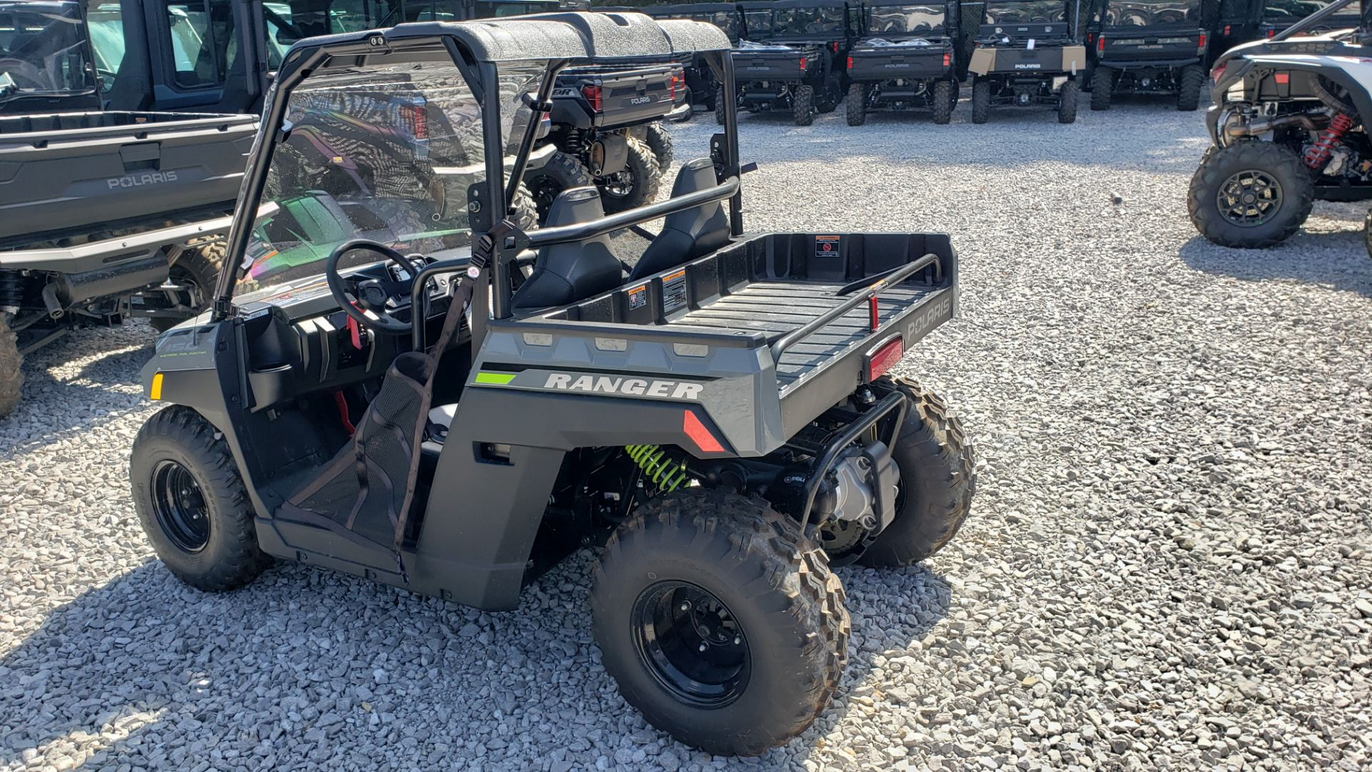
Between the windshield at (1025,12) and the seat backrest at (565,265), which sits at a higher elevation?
the windshield at (1025,12)

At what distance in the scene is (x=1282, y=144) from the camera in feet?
28.4

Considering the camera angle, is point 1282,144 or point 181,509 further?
point 1282,144

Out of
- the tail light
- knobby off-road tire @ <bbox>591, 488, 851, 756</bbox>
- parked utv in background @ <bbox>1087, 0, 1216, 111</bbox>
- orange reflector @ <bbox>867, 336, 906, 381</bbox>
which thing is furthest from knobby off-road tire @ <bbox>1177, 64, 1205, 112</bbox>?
knobby off-road tire @ <bbox>591, 488, 851, 756</bbox>

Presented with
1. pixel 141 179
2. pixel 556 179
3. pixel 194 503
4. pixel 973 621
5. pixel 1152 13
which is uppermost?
pixel 1152 13

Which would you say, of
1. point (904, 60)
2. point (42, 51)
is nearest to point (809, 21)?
point (904, 60)

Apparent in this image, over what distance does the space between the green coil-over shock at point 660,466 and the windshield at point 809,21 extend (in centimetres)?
1664

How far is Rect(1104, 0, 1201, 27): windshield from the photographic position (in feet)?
54.2

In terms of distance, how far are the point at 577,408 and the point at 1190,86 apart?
16.7 meters

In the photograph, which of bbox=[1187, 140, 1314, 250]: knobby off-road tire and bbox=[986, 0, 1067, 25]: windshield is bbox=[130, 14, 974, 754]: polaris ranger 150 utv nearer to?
bbox=[1187, 140, 1314, 250]: knobby off-road tire

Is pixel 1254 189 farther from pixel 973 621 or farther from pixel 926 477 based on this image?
pixel 973 621

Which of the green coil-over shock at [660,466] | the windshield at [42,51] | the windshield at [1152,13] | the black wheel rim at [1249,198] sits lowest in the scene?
the green coil-over shock at [660,466]

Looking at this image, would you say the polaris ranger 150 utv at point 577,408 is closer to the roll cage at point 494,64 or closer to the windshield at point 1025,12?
the roll cage at point 494,64

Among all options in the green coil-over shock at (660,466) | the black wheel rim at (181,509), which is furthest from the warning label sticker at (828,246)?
the black wheel rim at (181,509)

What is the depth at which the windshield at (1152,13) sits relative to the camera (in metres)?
16.5
